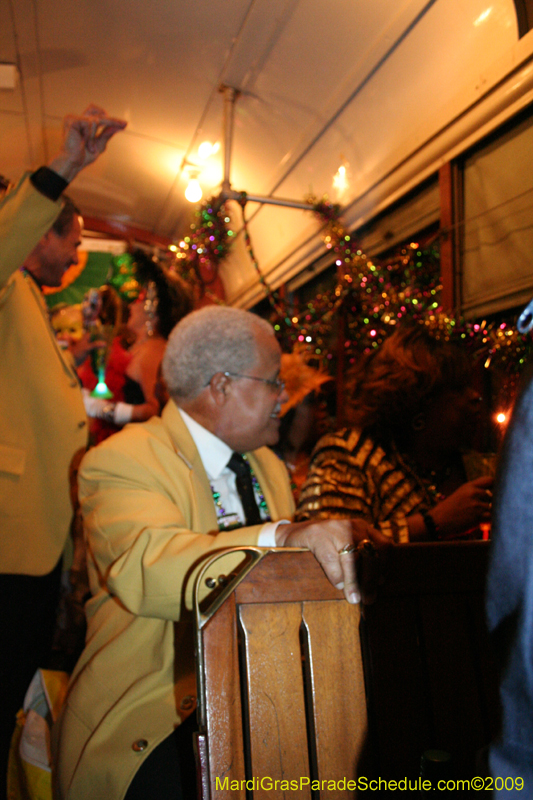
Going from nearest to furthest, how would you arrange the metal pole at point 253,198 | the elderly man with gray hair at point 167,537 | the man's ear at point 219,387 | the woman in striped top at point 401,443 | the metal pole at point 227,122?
the elderly man with gray hair at point 167,537
the man's ear at point 219,387
the woman in striped top at point 401,443
the metal pole at point 227,122
the metal pole at point 253,198

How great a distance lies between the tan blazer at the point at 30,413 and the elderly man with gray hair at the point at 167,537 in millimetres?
398

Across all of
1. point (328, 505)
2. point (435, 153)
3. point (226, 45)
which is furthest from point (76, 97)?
point (328, 505)

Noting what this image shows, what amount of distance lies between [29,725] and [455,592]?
1.25m

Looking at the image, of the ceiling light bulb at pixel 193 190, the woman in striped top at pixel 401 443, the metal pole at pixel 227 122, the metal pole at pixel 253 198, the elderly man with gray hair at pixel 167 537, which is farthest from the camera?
the ceiling light bulb at pixel 193 190

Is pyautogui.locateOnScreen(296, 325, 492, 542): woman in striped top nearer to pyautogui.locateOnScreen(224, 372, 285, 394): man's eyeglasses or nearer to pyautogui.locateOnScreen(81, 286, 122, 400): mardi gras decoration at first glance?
pyautogui.locateOnScreen(224, 372, 285, 394): man's eyeglasses

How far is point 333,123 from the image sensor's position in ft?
8.54

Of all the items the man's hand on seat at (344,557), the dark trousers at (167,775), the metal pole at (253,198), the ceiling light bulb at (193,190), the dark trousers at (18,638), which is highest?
the ceiling light bulb at (193,190)

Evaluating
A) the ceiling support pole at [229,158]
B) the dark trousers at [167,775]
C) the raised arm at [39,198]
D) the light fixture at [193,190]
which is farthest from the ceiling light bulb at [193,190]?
the dark trousers at [167,775]

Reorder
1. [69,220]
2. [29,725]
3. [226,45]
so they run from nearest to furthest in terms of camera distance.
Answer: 1. [29,725]
2. [69,220]
3. [226,45]

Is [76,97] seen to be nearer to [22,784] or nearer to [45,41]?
[45,41]

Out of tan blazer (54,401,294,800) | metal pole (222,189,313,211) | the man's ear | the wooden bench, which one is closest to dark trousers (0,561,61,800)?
tan blazer (54,401,294,800)

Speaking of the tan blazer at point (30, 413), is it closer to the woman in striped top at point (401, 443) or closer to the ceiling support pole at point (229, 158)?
the woman in striped top at point (401, 443)

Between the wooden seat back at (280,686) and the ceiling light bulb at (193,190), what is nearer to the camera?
the wooden seat back at (280,686)

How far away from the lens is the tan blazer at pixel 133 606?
114cm
